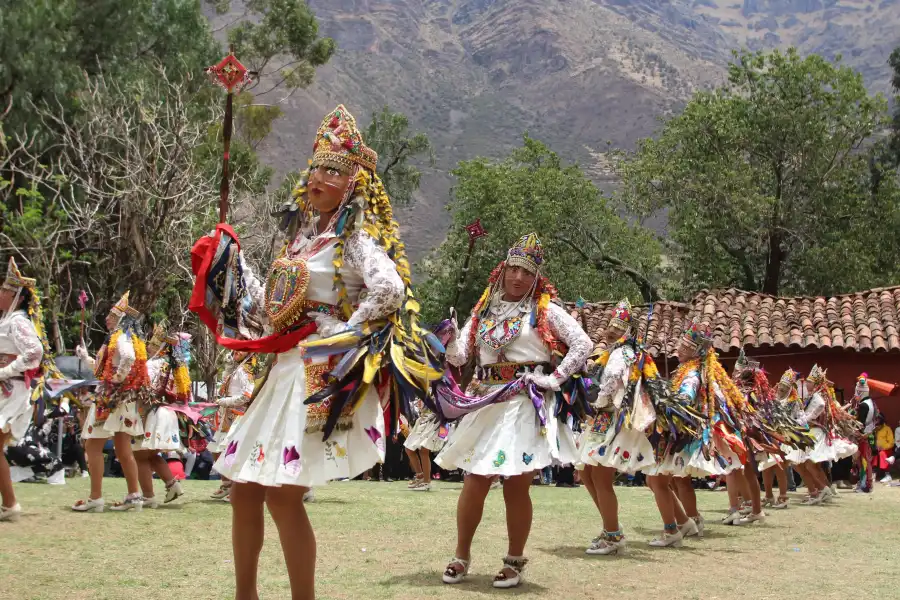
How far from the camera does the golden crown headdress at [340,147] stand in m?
4.96

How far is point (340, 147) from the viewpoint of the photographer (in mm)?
4973

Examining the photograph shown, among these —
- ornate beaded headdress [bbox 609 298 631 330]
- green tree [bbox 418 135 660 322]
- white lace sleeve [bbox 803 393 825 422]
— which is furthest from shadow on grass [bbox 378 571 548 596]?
green tree [bbox 418 135 660 322]

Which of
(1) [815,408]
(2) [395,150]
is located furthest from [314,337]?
(2) [395,150]

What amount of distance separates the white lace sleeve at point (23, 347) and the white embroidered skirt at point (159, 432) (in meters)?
2.36

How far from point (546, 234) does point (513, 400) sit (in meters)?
28.3

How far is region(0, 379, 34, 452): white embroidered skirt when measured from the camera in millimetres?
8945

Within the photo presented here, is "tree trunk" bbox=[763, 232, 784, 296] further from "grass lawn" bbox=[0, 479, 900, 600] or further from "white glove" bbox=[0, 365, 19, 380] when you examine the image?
"white glove" bbox=[0, 365, 19, 380]

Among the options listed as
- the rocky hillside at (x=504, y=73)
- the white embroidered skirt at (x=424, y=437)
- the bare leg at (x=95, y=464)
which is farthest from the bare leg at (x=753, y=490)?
the rocky hillside at (x=504, y=73)

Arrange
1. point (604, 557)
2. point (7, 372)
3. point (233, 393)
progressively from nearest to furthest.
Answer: point (604, 557) → point (7, 372) → point (233, 393)

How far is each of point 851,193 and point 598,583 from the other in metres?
30.7

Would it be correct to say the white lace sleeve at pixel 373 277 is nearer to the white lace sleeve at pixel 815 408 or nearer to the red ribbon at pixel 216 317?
the red ribbon at pixel 216 317

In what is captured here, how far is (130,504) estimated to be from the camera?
1053 cm

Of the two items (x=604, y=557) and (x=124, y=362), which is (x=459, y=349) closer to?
(x=604, y=557)

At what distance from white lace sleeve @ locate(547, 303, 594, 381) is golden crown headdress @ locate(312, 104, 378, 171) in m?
2.44
